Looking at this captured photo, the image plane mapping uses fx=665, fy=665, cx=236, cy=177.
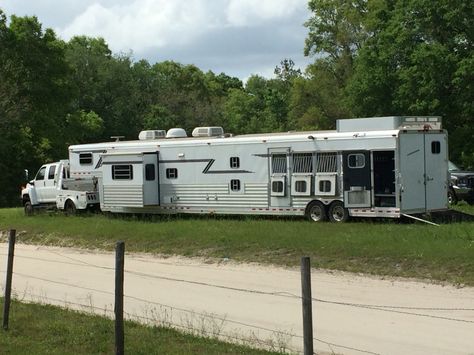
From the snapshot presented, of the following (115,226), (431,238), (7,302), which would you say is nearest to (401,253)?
(431,238)

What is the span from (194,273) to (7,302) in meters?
5.78

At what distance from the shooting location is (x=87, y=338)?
25.9ft

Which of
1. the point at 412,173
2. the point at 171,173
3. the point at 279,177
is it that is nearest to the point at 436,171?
the point at 412,173

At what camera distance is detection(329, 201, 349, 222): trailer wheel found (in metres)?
18.4

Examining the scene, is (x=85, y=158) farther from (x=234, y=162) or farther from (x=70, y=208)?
(x=234, y=162)

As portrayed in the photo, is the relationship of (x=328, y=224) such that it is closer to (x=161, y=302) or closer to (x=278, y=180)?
(x=278, y=180)

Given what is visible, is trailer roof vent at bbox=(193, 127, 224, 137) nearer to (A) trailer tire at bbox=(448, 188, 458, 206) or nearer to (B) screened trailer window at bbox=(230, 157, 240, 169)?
(B) screened trailer window at bbox=(230, 157, 240, 169)

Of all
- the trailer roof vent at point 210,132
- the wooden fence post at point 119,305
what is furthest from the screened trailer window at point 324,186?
the wooden fence post at point 119,305

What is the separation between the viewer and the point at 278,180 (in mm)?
19703

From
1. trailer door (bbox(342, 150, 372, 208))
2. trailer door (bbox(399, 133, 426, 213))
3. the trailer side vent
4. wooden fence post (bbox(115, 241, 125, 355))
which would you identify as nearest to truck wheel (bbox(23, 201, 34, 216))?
the trailer side vent

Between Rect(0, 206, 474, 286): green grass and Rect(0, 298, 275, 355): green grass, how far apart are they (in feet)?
19.5

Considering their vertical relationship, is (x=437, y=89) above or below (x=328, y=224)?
above

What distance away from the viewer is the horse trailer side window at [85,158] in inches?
986

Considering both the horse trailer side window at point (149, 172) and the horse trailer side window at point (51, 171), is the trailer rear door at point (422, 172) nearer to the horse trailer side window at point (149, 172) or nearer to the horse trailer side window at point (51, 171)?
the horse trailer side window at point (149, 172)
